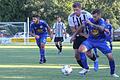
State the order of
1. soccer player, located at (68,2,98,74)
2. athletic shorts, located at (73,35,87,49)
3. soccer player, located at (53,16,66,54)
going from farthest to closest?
soccer player, located at (53,16,66,54)
athletic shorts, located at (73,35,87,49)
soccer player, located at (68,2,98,74)

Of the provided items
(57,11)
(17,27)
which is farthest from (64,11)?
(17,27)

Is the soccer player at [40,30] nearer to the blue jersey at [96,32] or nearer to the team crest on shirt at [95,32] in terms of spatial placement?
the blue jersey at [96,32]

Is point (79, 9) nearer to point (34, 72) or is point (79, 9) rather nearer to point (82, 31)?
point (82, 31)

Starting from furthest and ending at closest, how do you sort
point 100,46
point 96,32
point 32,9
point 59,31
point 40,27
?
point 32,9
point 59,31
point 40,27
point 100,46
point 96,32

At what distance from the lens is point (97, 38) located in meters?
14.2

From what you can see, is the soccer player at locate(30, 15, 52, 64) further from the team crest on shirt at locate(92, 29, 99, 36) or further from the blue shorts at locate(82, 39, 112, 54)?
the team crest on shirt at locate(92, 29, 99, 36)

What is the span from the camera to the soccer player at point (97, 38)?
45.6 feet

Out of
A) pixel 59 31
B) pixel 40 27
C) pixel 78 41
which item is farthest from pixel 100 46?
pixel 59 31

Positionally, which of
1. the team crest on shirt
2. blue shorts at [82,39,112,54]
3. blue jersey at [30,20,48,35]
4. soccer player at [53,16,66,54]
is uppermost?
the team crest on shirt

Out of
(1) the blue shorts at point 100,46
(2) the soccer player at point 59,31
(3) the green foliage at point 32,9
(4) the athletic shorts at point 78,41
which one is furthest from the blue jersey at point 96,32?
(3) the green foliage at point 32,9

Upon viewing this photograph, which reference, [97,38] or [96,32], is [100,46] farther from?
[96,32]

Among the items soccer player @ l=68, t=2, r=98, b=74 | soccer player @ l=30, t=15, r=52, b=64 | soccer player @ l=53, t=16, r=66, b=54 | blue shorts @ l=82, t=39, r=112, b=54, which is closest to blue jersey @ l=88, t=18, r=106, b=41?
blue shorts @ l=82, t=39, r=112, b=54

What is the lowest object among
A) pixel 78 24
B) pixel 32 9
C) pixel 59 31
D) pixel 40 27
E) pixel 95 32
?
pixel 59 31

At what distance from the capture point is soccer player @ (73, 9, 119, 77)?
45.6 feet
